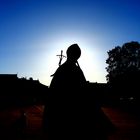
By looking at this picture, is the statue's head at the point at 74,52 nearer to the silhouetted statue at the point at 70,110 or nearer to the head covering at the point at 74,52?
the head covering at the point at 74,52

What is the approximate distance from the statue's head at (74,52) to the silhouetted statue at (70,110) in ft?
1.01

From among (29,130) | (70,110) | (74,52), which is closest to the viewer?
(70,110)

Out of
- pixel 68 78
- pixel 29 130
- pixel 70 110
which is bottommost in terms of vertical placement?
pixel 29 130

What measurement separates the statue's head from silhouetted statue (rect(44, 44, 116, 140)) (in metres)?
0.31

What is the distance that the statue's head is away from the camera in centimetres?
293

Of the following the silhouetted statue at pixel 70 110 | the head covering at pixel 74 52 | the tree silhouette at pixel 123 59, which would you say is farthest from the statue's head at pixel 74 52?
the tree silhouette at pixel 123 59

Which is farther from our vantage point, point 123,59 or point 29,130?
point 123,59

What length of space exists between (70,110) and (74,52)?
29.0 inches

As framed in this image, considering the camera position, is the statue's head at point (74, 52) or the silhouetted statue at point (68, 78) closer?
the silhouetted statue at point (68, 78)

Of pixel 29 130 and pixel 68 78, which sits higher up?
pixel 68 78

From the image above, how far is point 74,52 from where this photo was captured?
2.93 meters

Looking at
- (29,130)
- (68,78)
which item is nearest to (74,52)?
(68,78)

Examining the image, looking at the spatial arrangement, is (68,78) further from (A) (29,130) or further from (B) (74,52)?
(A) (29,130)

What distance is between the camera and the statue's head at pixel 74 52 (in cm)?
293
